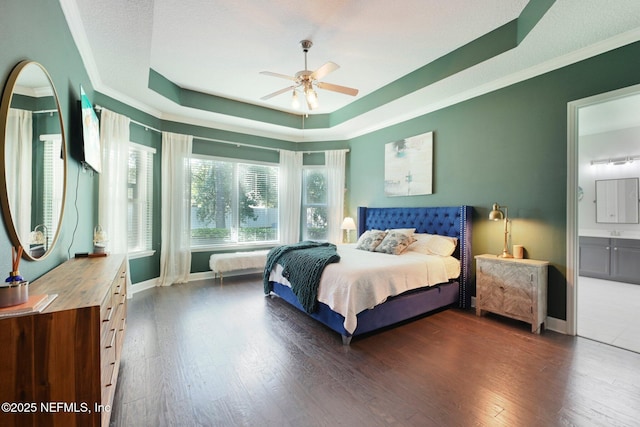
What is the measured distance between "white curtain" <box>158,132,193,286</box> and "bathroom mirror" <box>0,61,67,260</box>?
8.55ft

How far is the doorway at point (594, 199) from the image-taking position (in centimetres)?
287

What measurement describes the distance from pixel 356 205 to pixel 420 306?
9.64 feet

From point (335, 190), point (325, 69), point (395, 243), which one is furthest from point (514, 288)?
point (335, 190)

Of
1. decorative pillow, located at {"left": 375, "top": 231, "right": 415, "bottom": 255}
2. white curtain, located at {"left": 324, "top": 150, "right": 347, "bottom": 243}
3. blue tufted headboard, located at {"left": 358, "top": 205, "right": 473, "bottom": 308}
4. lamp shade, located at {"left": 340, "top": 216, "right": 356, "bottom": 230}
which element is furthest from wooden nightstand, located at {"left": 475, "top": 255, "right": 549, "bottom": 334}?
white curtain, located at {"left": 324, "top": 150, "right": 347, "bottom": 243}

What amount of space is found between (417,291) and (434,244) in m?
0.89

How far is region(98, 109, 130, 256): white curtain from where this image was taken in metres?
3.70

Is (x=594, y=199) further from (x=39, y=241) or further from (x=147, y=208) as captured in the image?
(x=147, y=208)

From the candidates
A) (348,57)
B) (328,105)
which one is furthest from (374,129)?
(348,57)

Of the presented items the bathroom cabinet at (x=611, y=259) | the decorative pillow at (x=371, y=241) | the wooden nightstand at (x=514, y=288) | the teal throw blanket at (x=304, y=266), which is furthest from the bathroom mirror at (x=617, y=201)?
the teal throw blanket at (x=304, y=266)

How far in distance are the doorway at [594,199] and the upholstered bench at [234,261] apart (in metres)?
4.40

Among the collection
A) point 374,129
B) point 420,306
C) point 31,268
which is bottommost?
point 420,306

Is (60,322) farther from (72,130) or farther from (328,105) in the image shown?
(328,105)

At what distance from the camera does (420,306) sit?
3.23 metres

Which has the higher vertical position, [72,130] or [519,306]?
[72,130]
